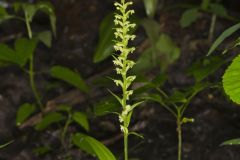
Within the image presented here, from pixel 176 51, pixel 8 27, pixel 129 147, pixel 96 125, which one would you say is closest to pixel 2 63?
pixel 96 125

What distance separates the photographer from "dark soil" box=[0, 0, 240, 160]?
8.38ft

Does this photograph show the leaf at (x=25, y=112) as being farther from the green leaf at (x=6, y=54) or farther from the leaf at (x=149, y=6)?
the leaf at (x=149, y=6)

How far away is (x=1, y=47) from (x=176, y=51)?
133 cm

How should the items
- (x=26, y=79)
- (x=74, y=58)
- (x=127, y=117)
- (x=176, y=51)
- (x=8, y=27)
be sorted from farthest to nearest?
(x=8, y=27)
(x=74, y=58)
(x=26, y=79)
(x=176, y=51)
(x=127, y=117)

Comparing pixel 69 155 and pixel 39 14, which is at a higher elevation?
pixel 39 14

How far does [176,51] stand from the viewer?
3320 mm

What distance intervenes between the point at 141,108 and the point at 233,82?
144 cm

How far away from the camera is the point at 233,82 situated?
162 centimetres

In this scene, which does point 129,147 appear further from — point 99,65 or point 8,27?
point 8,27

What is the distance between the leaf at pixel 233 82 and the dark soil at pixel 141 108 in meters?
0.83

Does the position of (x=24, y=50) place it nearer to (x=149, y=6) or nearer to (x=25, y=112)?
(x=25, y=112)

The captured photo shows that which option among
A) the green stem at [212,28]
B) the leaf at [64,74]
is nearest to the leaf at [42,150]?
the leaf at [64,74]

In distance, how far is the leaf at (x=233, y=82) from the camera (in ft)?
5.16

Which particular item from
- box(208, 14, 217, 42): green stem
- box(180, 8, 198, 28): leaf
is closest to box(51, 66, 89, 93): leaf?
box(180, 8, 198, 28): leaf
